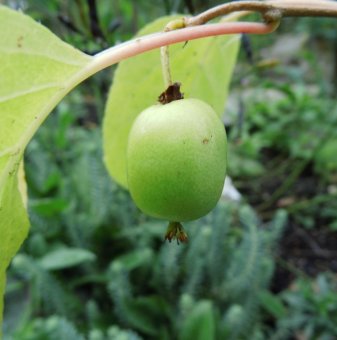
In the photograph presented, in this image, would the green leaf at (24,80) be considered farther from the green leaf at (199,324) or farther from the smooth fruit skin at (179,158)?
the green leaf at (199,324)

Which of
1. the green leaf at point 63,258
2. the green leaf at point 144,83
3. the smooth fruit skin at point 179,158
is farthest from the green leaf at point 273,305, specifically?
the smooth fruit skin at point 179,158

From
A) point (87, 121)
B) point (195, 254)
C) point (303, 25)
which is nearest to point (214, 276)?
point (195, 254)

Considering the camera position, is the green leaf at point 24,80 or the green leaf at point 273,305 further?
the green leaf at point 273,305

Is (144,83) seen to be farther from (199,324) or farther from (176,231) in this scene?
(199,324)

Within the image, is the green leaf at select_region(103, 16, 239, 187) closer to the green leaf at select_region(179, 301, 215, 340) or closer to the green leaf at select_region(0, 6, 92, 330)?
the green leaf at select_region(0, 6, 92, 330)

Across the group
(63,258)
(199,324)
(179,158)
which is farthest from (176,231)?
(63,258)

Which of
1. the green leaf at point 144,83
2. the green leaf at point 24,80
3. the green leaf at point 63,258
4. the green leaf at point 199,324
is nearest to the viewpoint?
the green leaf at point 24,80
